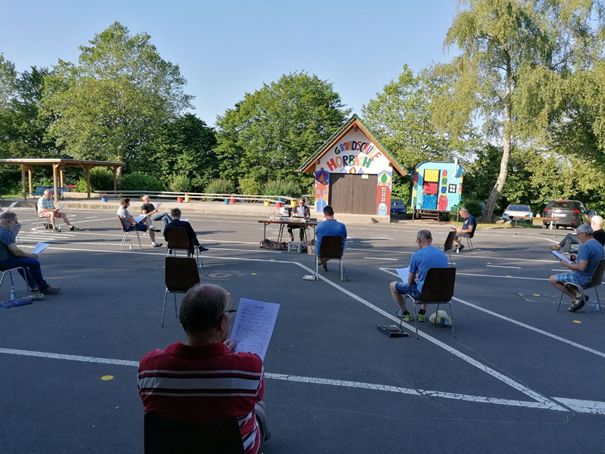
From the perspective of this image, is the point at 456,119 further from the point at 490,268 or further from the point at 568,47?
the point at 490,268

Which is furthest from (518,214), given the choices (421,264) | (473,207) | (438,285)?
(438,285)

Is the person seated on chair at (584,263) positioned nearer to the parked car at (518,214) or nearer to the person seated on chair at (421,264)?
the person seated on chair at (421,264)

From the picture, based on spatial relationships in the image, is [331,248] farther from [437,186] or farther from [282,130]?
A: [282,130]

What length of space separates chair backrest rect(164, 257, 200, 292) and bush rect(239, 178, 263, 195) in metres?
38.5

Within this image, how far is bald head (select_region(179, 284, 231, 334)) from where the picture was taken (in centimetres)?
221

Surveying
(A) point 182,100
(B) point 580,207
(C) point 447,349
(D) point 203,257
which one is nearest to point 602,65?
(B) point 580,207

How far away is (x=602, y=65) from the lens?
25031mm

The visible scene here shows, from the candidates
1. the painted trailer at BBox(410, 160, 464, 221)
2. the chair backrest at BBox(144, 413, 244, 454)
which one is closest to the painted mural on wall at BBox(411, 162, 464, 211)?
the painted trailer at BBox(410, 160, 464, 221)

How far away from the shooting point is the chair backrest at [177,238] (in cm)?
992

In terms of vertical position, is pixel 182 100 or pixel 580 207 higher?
pixel 182 100

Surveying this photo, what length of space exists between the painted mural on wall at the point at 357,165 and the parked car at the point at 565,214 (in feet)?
28.9

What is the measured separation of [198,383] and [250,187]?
143 ft

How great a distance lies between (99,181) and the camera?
39.5 metres

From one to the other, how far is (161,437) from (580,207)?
29316mm
